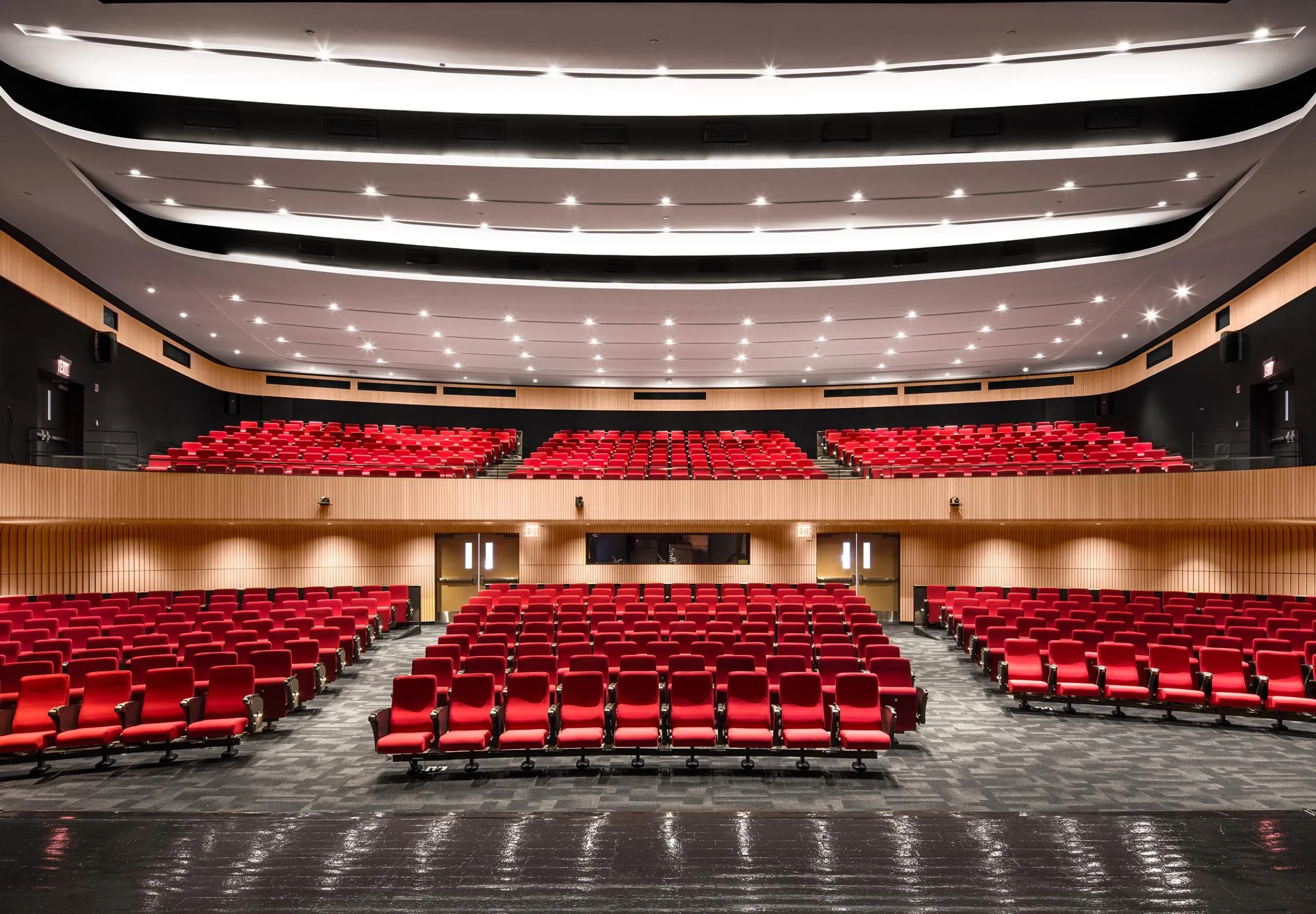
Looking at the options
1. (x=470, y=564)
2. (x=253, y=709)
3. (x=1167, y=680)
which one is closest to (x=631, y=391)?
(x=470, y=564)

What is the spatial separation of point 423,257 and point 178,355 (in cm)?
783

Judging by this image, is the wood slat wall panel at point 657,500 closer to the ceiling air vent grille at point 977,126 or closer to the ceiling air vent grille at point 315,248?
the ceiling air vent grille at point 315,248

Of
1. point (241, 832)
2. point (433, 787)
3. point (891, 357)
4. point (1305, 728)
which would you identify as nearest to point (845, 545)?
point (891, 357)

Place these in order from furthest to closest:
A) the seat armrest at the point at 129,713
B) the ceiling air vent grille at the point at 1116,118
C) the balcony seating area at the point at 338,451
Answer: the balcony seating area at the point at 338,451 < the ceiling air vent grille at the point at 1116,118 < the seat armrest at the point at 129,713

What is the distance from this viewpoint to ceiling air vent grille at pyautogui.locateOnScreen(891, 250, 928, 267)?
1243cm

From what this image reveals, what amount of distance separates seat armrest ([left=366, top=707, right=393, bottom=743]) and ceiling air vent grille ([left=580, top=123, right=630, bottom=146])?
6.74 meters

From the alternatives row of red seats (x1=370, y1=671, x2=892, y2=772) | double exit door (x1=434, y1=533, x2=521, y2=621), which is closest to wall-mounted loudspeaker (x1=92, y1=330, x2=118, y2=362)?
double exit door (x1=434, y1=533, x2=521, y2=621)

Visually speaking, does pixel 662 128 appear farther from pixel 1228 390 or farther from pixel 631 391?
pixel 631 391

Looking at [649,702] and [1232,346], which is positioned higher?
[1232,346]

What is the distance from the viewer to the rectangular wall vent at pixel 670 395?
20750 millimetres

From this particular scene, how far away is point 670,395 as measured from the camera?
68.4 feet

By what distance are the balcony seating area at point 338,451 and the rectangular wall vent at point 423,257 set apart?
426 centimetres

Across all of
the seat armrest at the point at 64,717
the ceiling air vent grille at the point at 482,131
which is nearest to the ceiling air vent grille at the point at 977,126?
the ceiling air vent grille at the point at 482,131

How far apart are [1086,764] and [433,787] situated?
5.44 meters
